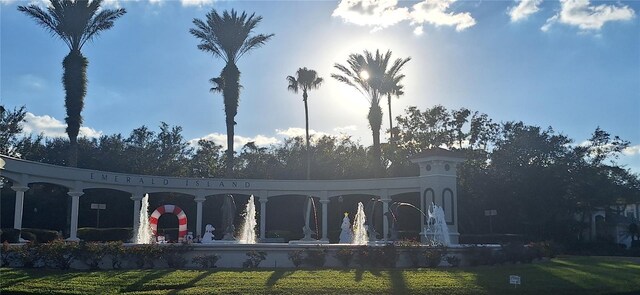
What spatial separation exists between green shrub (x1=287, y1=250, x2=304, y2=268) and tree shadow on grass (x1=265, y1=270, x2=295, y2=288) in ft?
4.88

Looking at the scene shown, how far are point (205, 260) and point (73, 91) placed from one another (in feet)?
64.6

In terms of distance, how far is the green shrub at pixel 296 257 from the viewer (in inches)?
788

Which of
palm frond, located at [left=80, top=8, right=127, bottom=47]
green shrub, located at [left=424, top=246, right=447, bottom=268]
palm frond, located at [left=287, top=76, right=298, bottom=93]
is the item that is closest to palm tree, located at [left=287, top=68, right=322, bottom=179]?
palm frond, located at [left=287, top=76, right=298, bottom=93]

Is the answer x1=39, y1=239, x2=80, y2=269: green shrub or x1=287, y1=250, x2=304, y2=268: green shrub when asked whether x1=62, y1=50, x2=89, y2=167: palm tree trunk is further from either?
x1=287, y1=250, x2=304, y2=268: green shrub

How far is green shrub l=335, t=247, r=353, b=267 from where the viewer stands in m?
20.0

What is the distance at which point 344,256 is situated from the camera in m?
20.0

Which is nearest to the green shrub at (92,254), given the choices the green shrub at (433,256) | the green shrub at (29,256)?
the green shrub at (29,256)

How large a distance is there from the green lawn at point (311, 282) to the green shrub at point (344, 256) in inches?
43.1

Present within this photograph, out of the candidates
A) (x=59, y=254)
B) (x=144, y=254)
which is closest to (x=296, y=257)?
(x=144, y=254)

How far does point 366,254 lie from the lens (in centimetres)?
1994

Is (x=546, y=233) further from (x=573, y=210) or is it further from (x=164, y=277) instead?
(x=164, y=277)

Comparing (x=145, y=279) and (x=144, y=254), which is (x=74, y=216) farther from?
(x=145, y=279)

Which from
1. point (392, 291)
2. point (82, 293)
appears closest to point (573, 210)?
point (392, 291)

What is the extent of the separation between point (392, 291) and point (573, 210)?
27.6 metres
